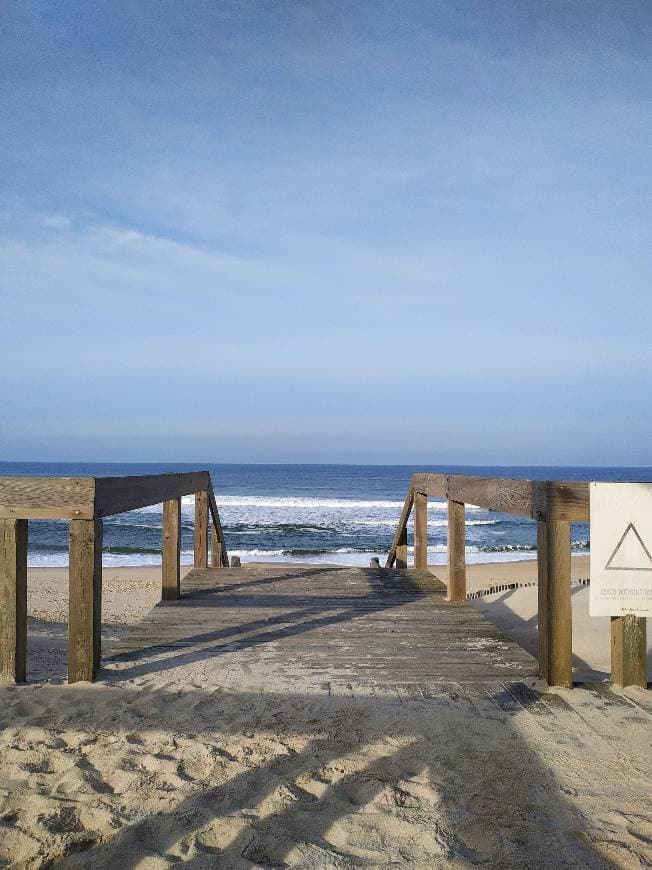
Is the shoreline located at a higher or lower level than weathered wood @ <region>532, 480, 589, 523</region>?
lower

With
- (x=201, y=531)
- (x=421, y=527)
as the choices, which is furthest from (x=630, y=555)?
(x=201, y=531)

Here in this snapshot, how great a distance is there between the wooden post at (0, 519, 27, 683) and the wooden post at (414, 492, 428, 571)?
4.16 m

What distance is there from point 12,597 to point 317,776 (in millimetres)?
1841

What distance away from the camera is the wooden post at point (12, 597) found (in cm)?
304

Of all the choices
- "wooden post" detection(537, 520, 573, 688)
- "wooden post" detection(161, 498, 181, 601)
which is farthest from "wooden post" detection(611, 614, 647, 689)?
"wooden post" detection(161, 498, 181, 601)

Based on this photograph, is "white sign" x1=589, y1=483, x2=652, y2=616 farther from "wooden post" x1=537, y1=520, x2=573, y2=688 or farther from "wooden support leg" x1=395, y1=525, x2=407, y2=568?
"wooden support leg" x1=395, y1=525, x2=407, y2=568

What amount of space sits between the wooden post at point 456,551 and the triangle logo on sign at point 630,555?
2003 millimetres

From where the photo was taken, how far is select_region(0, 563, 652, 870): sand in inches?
68.2

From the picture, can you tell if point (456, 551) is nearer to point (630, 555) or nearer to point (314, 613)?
point (314, 613)

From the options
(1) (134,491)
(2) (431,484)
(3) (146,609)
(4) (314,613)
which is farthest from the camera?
(3) (146,609)

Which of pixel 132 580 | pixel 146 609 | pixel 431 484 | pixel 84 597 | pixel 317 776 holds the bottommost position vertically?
pixel 132 580

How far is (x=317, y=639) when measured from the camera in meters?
4.12

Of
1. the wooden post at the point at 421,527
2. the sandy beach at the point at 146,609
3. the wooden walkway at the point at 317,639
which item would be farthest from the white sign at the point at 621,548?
the wooden post at the point at 421,527

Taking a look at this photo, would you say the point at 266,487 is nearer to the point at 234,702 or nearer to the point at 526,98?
the point at 526,98
